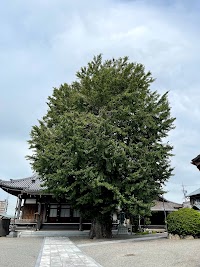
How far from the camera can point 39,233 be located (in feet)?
68.3

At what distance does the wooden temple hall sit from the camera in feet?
74.4

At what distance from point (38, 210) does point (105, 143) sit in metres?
12.9

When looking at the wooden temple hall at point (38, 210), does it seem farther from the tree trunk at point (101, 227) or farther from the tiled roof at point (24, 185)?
the tree trunk at point (101, 227)

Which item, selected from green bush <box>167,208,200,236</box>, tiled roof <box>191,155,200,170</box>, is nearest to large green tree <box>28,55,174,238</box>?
green bush <box>167,208,200,236</box>

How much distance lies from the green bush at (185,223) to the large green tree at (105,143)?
1.92 metres

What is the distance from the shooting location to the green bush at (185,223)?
14714 mm

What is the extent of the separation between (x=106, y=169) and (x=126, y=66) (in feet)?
26.6

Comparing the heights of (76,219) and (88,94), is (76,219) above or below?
below

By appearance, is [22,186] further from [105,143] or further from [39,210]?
[105,143]

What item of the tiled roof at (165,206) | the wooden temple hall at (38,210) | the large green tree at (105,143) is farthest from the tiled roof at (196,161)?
the tiled roof at (165,206)

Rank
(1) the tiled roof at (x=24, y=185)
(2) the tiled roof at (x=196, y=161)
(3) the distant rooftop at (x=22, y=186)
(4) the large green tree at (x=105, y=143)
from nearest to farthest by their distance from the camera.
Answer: (2) the tiled roof at (x=196, y=161), (4) the large green tree at (x=105, y=143), (3) the distant rooftop at (x=22, y=186), (1) the tiled roof at (x=24, y=185)

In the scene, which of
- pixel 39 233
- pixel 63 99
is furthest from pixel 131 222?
pixel 63 99

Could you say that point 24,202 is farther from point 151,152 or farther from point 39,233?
point 151,152

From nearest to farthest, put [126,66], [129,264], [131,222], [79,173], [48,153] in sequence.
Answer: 1. [129,264]
2. [79,173]
3. [48,153]
4. [126,66]
5. [131,222]
